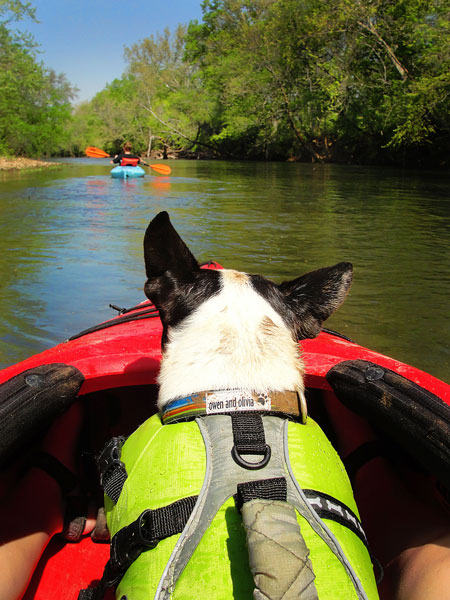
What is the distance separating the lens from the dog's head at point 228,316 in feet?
5.27

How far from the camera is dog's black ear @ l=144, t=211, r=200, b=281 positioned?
5.91ft

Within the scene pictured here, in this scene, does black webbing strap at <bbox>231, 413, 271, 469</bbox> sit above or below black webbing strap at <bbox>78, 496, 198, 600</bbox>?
above

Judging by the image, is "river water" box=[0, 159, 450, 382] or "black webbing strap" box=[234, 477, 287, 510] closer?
"black webbing strap" box=[234, 477, 287, 510]

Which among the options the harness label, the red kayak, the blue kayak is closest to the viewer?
the harness label

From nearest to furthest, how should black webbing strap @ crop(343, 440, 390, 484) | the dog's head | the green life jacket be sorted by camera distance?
the green life jacket < the dog's head < black webbing strap @ crop(343, 440, 390, 484)

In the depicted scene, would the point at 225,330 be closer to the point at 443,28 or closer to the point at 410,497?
the point at 410,497

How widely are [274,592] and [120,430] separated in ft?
5.70

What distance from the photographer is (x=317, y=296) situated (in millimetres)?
1994

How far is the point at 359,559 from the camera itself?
1.37 metres

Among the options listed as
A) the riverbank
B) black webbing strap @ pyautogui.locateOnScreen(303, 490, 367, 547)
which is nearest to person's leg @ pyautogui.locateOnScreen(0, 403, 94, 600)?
black webbing strap @ pyautogui.locateOnScreen(303, 490, 367, 547)

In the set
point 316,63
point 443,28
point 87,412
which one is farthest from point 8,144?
point 87,412

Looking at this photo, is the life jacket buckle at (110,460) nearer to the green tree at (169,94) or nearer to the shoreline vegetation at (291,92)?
the shoreline vegetation at (291,92)

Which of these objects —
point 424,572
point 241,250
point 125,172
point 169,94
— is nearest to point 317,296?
point 424,572

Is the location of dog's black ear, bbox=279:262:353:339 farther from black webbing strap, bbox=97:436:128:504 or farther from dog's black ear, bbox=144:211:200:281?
black webbing strap, bbox=97:436:128:504
